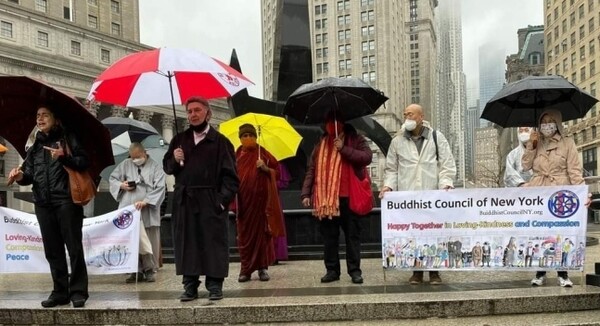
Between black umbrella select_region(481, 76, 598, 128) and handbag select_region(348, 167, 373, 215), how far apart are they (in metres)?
1.78

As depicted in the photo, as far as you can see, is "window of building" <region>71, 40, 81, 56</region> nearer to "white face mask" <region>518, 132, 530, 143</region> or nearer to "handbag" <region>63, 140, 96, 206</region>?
"handbag" <region>63, 140, 96, 206</region>

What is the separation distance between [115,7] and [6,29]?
83.2 ft

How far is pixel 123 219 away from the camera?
685 cm

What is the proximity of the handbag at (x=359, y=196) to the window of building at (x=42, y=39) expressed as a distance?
57.2 metres

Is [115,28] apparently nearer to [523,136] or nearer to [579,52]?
[579,52]

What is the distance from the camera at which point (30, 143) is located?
5637mm

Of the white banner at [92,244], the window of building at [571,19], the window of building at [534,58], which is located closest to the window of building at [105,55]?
the white banner at [92,244]

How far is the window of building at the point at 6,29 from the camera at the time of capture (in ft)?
169

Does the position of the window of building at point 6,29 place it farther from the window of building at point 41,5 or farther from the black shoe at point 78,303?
the black shoe at point 78,303

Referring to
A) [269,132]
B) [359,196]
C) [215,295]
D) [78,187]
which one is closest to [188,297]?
[215,295]

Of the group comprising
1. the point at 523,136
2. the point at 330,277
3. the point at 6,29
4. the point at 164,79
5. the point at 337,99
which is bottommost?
the point at 330,277

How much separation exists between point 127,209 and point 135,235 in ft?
1.17

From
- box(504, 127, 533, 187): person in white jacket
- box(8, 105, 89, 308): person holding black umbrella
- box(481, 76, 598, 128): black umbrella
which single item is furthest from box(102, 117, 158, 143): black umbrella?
box(504, 127, 533, 187): person in white jacket

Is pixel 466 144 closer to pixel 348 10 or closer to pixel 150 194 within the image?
pixel 348 10
